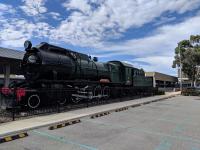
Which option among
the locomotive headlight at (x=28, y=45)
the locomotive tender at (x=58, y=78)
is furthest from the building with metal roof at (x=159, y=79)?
the locomotive headlight at (x=28, y=45)

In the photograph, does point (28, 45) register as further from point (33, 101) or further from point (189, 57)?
point (189, 57)

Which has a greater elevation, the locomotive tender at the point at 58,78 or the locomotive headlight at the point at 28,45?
the locomotive headlight at the point at 28,45

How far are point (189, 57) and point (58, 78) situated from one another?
130 ft

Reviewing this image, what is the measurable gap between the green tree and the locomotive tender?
3134 centimetres

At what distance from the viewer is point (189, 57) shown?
49812 millimetres

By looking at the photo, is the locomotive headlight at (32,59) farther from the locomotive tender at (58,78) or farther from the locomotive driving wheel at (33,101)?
the locomotive driving wheel at (33,101)

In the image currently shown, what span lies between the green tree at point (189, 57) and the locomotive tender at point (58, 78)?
31338 mm

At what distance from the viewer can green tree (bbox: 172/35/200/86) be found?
4959 cm

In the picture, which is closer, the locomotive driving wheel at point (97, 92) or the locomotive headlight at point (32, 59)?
the locomotive headlight at point (32, 59)

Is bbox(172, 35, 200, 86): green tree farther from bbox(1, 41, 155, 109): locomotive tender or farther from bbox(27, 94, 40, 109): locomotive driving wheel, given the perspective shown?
bbox(27, 94, 40, 109): locomotive driving wheel

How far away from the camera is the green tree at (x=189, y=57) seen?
49594 millimetres

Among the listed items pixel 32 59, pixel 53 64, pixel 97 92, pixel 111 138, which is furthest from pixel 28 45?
pixel 111 138

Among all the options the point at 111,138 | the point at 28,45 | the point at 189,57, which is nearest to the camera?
the point at 111,138

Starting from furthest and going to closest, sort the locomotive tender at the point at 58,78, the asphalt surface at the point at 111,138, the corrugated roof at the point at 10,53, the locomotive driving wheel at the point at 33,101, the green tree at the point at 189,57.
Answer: the green tree at the point at 189,57 < the corrugated roof at the point at 10,53 < the locomotive tender at the point at 58,78 < the locomotive driving wheel at the point at 33,101 < the asphalt surface at the point at 111,138
